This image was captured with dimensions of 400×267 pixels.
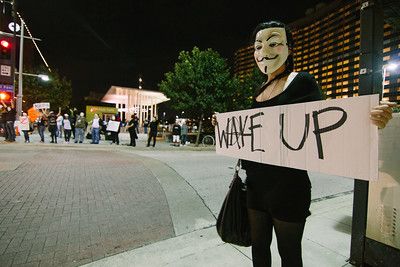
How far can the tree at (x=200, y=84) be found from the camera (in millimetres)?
20406

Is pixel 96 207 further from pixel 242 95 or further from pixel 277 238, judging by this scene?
pixel 242 95

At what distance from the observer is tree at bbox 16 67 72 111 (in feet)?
129

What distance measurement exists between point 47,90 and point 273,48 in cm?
4649

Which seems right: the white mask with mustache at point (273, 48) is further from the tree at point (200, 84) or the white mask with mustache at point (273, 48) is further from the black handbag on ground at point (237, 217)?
the tree at point (200, 84)

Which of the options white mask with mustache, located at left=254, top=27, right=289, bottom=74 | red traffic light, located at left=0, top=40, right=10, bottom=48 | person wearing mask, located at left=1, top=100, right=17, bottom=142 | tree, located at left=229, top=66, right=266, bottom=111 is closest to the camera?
white mask with mustache, located at left=254, top=27, right=289, bottom=74

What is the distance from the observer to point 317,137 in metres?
1.68

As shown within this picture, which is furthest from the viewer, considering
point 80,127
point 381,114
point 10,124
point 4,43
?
point 80,127

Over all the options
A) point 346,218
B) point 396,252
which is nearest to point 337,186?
point 346,218

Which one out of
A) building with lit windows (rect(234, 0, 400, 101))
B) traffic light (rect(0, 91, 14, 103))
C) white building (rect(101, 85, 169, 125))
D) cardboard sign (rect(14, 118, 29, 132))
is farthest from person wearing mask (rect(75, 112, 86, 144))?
building with lit windows (rect(234, 0, 400, 101))

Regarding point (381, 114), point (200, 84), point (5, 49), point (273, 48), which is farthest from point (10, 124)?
point (381, 114)

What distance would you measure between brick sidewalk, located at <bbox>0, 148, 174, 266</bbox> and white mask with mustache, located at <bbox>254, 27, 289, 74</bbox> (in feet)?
8.58

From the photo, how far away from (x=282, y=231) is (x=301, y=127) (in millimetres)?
659

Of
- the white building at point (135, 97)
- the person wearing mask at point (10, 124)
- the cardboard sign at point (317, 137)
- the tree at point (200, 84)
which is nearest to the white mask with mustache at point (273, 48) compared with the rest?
the cardboard sign at point (317, 137)

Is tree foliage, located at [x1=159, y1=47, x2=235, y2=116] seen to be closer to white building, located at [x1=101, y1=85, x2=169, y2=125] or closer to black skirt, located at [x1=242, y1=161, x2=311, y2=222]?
white building, located at [x1=101, y1=85, x2=169, y2=125]
